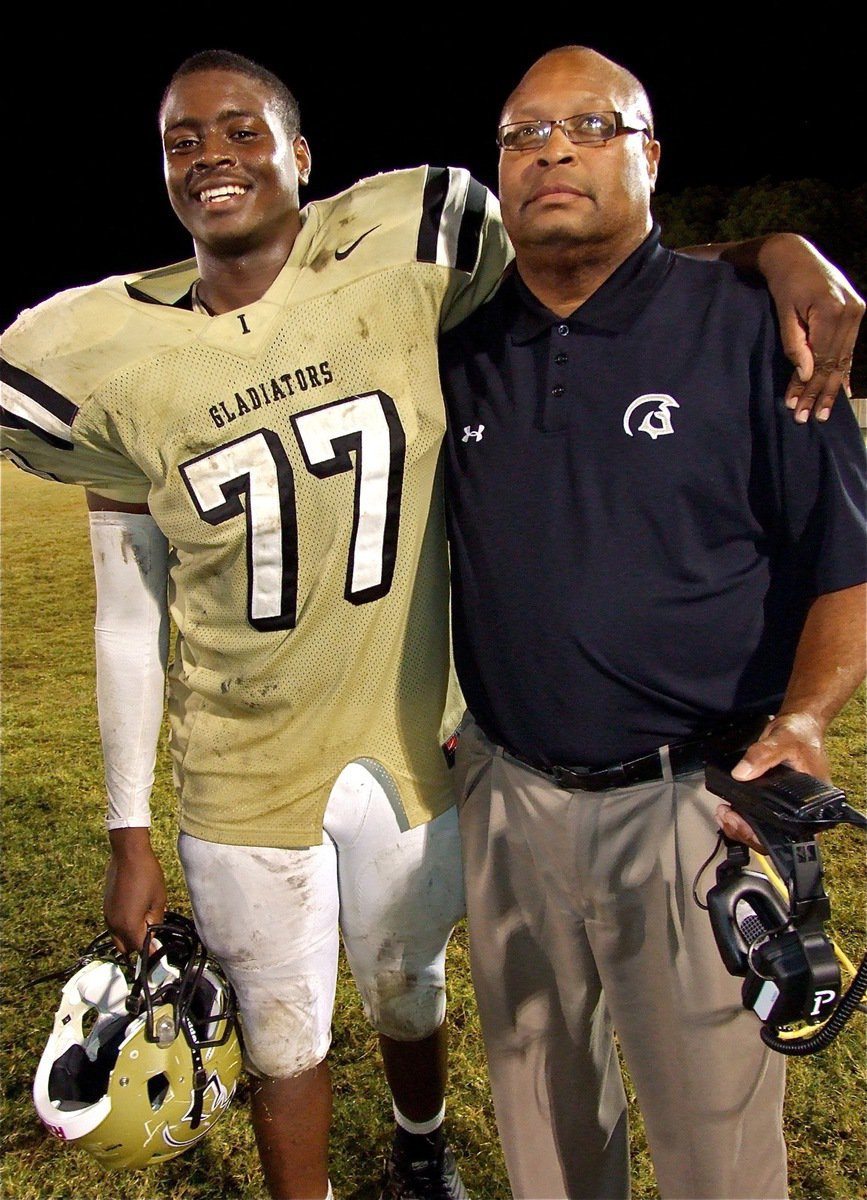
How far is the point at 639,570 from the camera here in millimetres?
1414

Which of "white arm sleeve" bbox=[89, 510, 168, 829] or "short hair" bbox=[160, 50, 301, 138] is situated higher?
"short hair" bbox=[160, 50, 301, 138]

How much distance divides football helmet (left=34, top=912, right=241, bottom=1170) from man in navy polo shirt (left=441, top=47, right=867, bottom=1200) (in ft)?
2.18

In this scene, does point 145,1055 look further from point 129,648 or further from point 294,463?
point 294,463

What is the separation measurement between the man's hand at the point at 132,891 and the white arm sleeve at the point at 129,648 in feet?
0.12

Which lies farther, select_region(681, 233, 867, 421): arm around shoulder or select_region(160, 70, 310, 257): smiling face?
select_region(160, 70, 310, 257): smiling face

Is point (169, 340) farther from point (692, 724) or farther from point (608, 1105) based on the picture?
point (608, 1105)

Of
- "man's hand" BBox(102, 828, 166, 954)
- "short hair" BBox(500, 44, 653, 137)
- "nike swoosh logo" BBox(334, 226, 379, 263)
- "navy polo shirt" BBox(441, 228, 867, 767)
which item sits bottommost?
"man's hand" BBox(102, 828, 166, 954)

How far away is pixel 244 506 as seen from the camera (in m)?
1.58

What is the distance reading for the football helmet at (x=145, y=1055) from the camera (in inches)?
66.0

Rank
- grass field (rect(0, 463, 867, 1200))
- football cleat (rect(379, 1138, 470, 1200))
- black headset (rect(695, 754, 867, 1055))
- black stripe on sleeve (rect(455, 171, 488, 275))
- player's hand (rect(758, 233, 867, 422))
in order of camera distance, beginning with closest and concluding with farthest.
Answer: black headset (rect(695, 754, 867, 1055))
player's hand (rect(758, 233, 867, 422))
black stripe on sleeve (rect(455, 171, 488, 275))
football cleat (rect(379, 1138, 470, 1200))
grass field (rect(0, 463, 867, 1200))

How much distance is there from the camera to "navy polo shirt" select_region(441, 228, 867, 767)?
1.38 metres

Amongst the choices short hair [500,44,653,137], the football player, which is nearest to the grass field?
the football player

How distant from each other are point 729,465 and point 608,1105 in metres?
1.10

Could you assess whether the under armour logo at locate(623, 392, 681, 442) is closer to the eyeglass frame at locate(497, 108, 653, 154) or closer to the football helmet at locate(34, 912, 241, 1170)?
the eyeglass frame at locate(497, 108, 653, 154)
